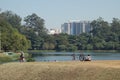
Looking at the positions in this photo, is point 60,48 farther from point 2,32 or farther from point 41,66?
point 41,66

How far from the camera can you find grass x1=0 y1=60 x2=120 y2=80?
31.0m

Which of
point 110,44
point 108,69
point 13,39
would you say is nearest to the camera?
point 108,69

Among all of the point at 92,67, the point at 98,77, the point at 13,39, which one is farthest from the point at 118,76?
the point at 13,39

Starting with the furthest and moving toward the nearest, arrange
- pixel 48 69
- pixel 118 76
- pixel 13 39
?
1. pixel 13 39
2. pixel 48 69
3. pixel 118 76

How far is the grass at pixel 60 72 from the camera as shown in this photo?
30984 millimetres

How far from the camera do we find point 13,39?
368 feet

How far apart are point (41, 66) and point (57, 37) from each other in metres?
A: 151

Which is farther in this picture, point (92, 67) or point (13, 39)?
point (13, 39)

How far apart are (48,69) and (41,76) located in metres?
1.24

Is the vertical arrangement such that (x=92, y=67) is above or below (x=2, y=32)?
below

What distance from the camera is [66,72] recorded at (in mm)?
32844

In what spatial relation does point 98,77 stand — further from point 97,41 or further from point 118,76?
point 97,41

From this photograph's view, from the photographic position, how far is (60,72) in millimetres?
33062

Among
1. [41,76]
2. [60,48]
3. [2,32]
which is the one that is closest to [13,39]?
[2,32]
